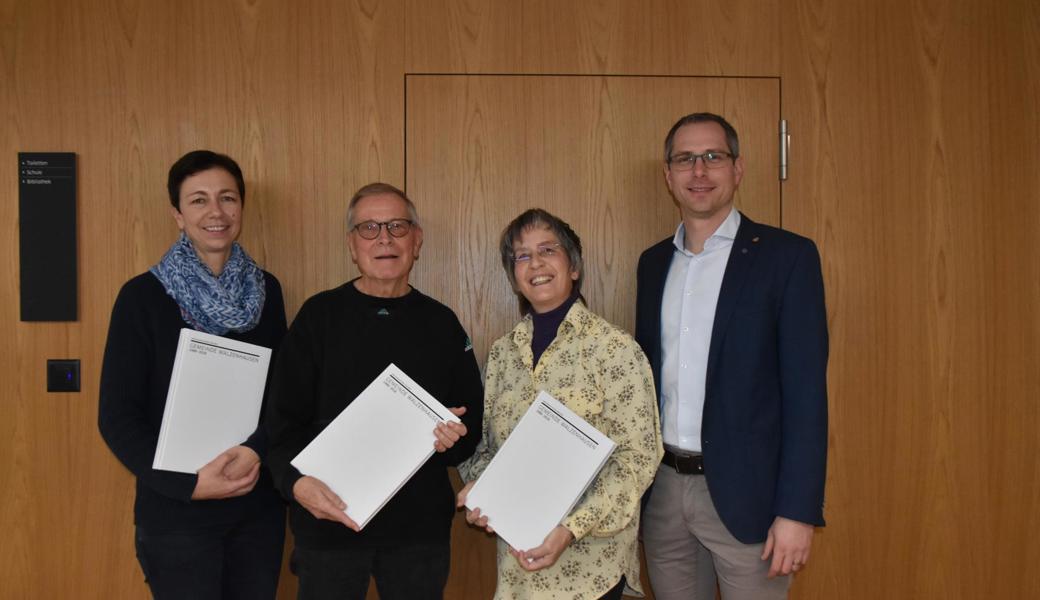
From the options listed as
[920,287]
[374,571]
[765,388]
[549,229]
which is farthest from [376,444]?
[920,287]

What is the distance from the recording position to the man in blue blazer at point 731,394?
1765 millimetres

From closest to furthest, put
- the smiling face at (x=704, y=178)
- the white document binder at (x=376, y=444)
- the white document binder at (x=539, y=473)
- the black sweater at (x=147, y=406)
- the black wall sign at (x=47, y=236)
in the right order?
the white document binder at (x=539, y=473) < the white document binder at (x=376, y=444) < the black sweater at (x=147, y=406) < the smiling face at (x=704, y=178) < the black wall sign at (x=47, y=236)

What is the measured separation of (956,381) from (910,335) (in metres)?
0.26

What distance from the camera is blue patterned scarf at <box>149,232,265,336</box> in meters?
1.92

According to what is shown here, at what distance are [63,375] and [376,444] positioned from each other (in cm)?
159

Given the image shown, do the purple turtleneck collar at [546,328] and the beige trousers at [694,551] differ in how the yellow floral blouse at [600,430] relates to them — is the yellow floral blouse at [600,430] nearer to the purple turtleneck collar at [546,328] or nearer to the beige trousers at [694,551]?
the purple turtleneck collar at [546,328]

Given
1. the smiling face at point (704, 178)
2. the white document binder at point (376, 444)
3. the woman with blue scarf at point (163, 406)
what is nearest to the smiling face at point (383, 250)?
the white document binder at point (376, 444)

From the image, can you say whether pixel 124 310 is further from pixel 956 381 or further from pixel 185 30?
pixel 956 381

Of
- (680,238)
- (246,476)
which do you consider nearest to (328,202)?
(246,476)

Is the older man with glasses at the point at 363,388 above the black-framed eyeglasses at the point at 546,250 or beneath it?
beneath

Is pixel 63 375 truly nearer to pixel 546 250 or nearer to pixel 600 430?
pixel 546 250

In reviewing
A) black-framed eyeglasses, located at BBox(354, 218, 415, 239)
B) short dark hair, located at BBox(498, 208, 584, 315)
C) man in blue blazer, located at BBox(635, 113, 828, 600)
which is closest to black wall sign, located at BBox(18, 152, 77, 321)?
black-framed eyeglasses, located at BBox(354, 218, 415, 239)

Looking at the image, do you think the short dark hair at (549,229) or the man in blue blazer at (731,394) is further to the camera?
the short dark hair at (549,229)

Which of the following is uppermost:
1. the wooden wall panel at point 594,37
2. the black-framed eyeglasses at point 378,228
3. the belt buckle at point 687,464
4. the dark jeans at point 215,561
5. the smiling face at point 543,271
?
the wooden wall panel at point 594,37
